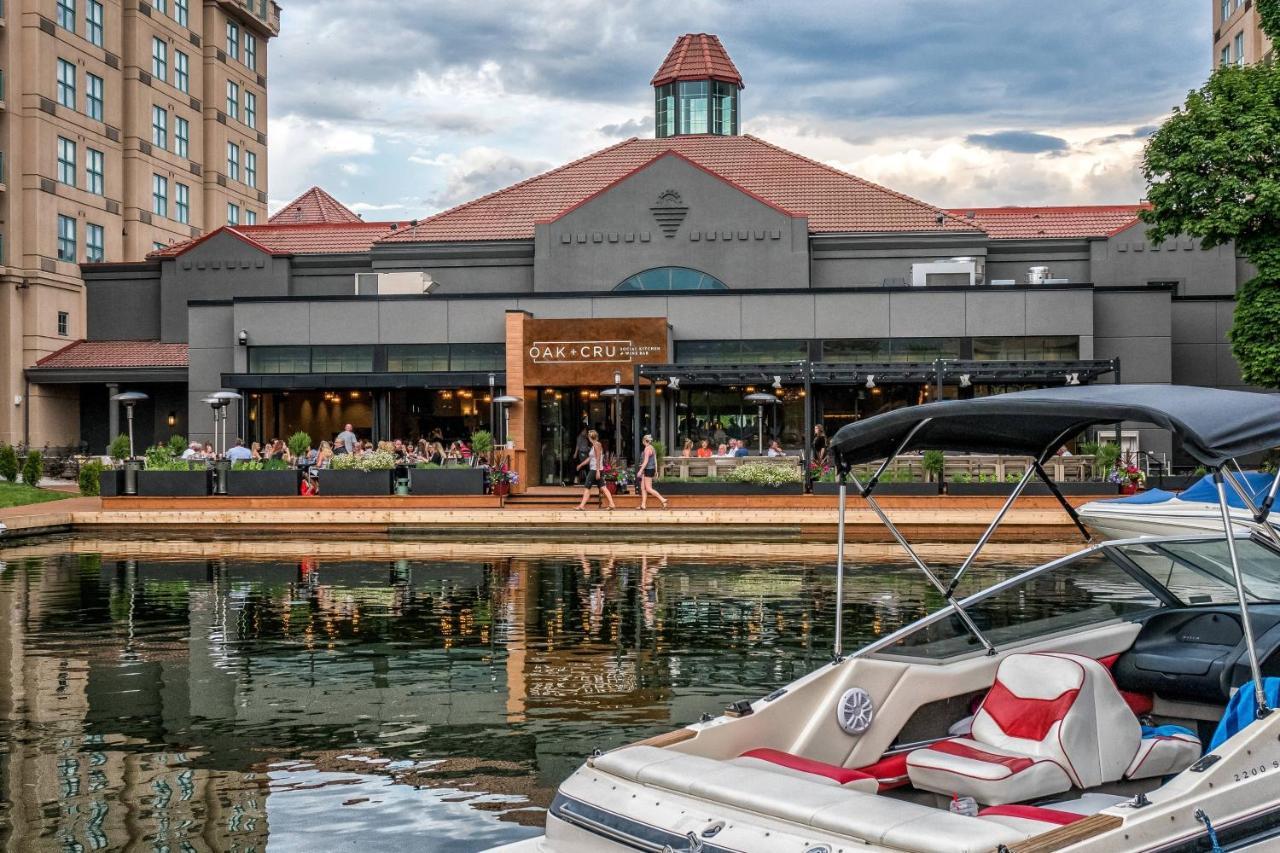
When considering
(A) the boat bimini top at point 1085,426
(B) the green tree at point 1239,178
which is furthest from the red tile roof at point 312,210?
(A) the boat bimini top at point 1085,426

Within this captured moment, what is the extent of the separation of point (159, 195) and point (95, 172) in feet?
15.5

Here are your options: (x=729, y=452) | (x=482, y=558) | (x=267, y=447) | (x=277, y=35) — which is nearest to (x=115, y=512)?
(x=267, y=447)

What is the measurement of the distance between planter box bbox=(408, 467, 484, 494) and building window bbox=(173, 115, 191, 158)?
3720 cm

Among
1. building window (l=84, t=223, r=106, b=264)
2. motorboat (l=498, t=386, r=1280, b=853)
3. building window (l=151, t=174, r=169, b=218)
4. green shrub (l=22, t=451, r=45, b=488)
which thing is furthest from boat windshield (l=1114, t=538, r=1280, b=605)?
building window (l=151, t=174, r=169, b=218)

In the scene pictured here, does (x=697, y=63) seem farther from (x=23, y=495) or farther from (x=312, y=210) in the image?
(x=23, y=495)

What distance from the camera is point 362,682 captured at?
12203mm

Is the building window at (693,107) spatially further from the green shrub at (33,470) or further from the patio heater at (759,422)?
the green shrub at (33,470)

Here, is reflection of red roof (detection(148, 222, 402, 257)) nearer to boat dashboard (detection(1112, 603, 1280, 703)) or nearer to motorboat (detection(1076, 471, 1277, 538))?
motorboat (detection(1076, 471, 1277, 538))

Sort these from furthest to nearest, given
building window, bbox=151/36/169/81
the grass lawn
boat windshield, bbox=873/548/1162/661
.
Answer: building window, bbox=151/36/169/81
the grass lawn
boat windshield, bbox=873/548/1162/661

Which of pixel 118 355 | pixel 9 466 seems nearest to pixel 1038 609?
pixel 9 466

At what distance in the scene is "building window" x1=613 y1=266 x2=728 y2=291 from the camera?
41750 millimetres

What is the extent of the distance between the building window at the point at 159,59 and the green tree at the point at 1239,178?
148 ft

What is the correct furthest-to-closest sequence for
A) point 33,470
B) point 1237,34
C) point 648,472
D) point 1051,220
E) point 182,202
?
point 182,202
point 1237,34
point 1051,220
point 33,470
point 648,472

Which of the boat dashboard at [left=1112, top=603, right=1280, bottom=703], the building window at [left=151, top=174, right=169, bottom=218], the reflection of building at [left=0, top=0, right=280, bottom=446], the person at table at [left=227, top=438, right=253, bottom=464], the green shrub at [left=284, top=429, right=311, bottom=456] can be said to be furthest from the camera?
the building window at [left=151, top=174, right=169, bottom=218]
